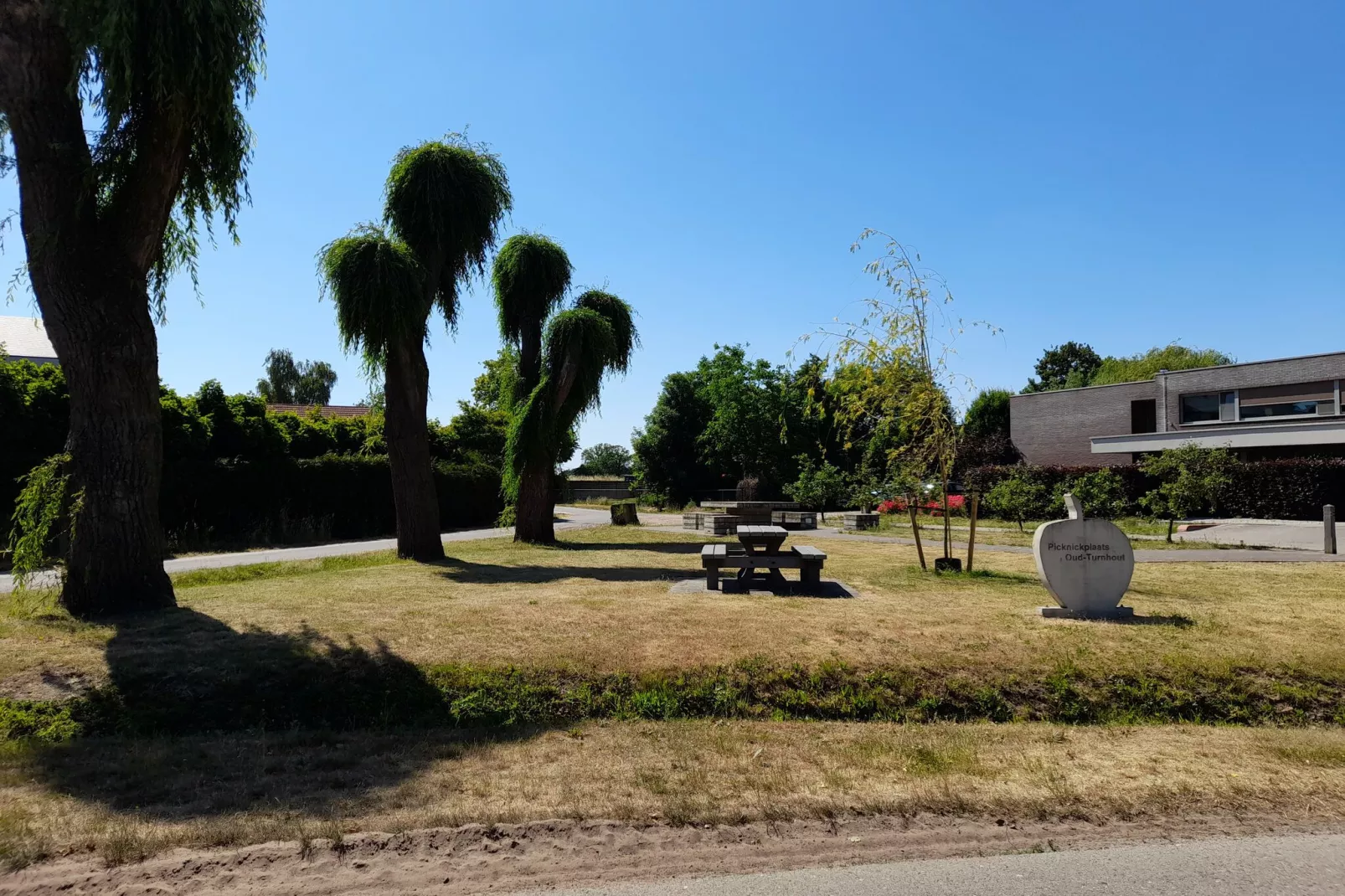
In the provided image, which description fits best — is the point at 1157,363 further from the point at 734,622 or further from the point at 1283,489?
the point at 734,622

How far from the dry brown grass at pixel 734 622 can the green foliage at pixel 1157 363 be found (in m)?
58.0

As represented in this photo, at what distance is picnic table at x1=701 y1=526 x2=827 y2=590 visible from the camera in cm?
1140

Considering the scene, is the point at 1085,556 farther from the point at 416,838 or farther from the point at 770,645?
the point at 416,838

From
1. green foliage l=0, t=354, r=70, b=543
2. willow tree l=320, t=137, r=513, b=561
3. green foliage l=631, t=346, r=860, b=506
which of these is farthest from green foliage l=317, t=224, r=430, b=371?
green foliage l=631, t=346, r=860, b=506

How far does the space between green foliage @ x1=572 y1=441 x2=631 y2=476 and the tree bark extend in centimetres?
8779

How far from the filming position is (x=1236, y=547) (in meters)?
19.6

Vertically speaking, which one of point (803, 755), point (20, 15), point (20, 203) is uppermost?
point (20, 15)

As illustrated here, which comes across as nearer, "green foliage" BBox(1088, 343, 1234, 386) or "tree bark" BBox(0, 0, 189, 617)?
"tree bark" BBox(0, 0, 189, 617)

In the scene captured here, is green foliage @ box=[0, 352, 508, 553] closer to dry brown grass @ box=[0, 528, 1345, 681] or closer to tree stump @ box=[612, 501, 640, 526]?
tree stump @ box=[612, 501, 640, 526]

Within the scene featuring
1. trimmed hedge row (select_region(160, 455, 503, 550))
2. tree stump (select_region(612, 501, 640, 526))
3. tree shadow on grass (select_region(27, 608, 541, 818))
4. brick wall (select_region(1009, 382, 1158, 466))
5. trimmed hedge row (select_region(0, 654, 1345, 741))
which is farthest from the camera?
brick wall (select_region(1009, 382, 1158, 466))

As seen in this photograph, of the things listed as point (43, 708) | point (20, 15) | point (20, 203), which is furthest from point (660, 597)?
point (20, 15)

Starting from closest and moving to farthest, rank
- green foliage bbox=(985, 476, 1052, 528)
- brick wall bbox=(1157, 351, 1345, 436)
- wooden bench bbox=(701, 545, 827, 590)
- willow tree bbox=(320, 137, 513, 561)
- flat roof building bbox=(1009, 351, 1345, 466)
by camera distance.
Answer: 1. wooden bench bbox=(701, 545, 827, 590)
2. willow tree bbox=(320, 137, 513, 561)
3. green foliage bbox=(985, 476, 1052, 528)
4. flat roof building bbox=(1009, 351, 1345, 466)
5. brick wall bbox=(1157, 351, 1345, 436)

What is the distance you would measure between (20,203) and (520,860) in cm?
884

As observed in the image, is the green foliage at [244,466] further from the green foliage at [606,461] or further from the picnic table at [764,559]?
the green foliage at [606,461]
